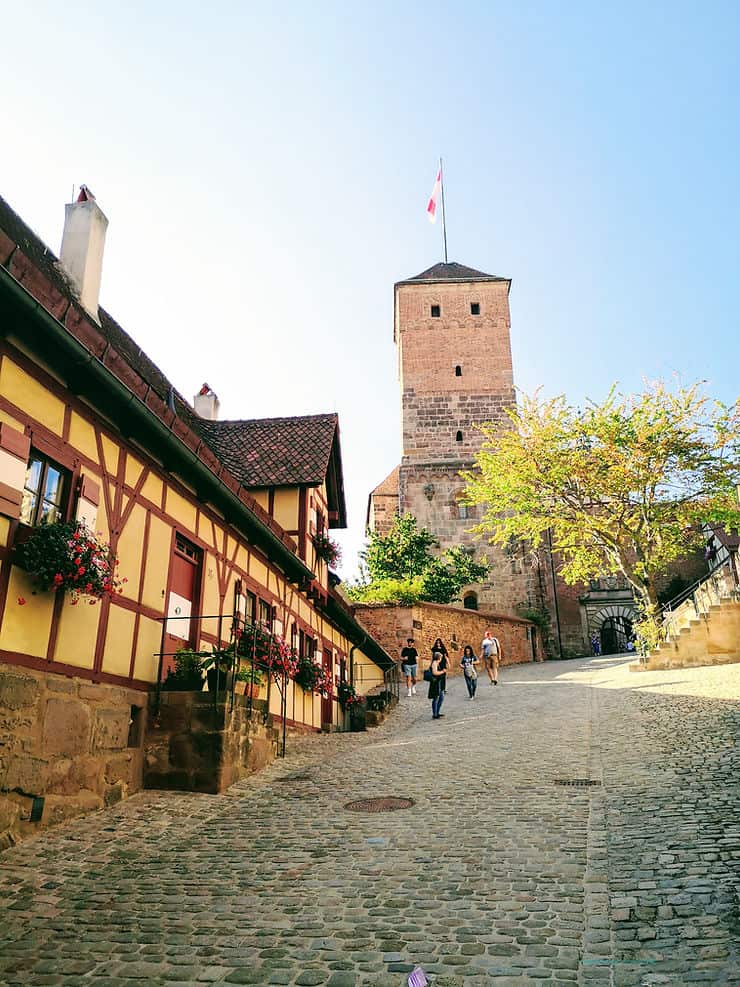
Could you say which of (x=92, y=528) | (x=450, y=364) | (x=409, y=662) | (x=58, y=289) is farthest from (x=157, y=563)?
(x=450, y=364)

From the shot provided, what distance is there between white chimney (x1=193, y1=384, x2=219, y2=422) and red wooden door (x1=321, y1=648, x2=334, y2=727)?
6.14 metres

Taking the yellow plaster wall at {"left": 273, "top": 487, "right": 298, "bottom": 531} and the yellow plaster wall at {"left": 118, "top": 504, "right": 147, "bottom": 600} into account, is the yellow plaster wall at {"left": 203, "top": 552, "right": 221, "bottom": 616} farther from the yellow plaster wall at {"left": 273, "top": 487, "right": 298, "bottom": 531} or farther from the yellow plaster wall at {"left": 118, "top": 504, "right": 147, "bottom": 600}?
the yellow plaster wall at {"left": 273, "top": 487, "right": 298, "bottom": 531}

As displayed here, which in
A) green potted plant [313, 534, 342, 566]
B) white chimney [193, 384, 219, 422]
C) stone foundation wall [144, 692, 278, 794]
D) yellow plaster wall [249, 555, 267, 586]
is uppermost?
white chimney [193, 384, 219, 422]

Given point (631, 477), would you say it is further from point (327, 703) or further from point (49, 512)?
point (49, 512)

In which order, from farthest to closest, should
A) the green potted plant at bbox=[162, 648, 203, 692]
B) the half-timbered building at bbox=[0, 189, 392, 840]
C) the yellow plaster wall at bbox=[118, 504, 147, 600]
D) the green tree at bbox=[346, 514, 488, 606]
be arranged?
the green tree at bbox=[346, 514, 488, 606]
the green potted plant at bbox=[162, 648, 203, 692]
the yellow plaster wall at bbox=[118, 504, 147, 600]
the half-timbered building at bbox=[0, 189, 392, 840]

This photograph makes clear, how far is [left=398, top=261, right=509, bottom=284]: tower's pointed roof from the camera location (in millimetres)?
48656

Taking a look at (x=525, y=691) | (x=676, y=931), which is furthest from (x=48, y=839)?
(x=525, y=691)

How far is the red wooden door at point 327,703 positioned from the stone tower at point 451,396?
22.9 m

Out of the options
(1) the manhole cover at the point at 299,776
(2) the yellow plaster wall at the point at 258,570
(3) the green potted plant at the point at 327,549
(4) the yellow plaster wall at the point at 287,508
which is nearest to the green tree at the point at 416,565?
(3) the green potted plant at the point at 327,549

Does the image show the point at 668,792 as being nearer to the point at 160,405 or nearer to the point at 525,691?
the point at 160,405

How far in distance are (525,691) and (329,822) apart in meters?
13.8

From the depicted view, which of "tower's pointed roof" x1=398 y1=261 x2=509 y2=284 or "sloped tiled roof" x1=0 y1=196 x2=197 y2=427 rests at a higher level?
"tower's pointed roof" x1=398 y1=261 x2=509 y2=284

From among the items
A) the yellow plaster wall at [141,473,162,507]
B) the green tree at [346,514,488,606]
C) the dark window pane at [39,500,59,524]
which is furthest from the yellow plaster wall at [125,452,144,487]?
the green tree at [346,514,488,606]

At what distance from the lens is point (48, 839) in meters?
6.98
